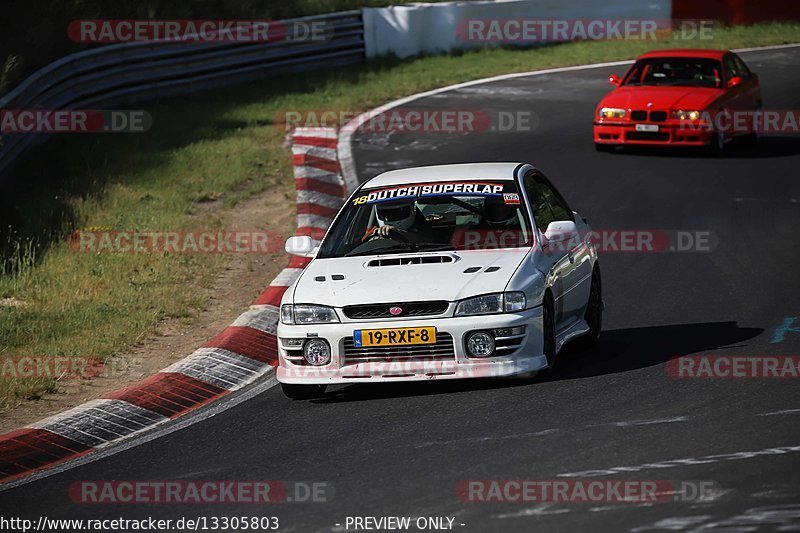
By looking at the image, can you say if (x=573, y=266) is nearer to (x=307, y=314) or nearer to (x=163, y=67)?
(x=307, y=314)

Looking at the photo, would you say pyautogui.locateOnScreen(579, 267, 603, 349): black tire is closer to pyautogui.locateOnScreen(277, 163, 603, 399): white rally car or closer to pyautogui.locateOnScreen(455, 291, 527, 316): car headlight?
pyautogui.locateOnScreen(277, 163, 603, 399): white rally car

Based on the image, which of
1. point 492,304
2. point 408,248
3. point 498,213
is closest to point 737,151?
point 498,213

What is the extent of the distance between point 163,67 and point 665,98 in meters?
8.31

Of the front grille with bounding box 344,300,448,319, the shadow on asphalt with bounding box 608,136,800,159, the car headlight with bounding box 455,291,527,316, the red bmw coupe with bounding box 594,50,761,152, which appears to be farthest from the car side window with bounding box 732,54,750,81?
the front grille with bounding box 344,300,448,319

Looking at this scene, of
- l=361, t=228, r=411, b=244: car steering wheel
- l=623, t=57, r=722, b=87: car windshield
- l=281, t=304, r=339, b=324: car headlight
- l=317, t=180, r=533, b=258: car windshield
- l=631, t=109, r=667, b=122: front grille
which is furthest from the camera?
l=623, t=57, r=722, b=87: car windshield

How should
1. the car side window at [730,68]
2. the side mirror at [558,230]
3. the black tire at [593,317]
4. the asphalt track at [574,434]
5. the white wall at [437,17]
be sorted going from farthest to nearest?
1. the white wall at [437,17]
2. the car side window at [730,68]
3. the black tire at [593,317]
4. the side mirror at [558,230]
5. the asphalt track at [574,434]

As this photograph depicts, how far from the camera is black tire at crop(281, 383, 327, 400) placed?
8227 millimetres

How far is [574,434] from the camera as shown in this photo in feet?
22.5

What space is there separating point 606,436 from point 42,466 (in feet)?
10.1

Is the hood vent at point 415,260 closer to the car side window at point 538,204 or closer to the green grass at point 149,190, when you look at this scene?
the car side window at point 538,204

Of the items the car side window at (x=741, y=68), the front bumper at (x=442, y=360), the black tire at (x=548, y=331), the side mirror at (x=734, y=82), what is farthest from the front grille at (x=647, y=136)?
the front bumper at (x=442, y=360)

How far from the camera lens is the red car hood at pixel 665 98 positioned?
56.9 ft

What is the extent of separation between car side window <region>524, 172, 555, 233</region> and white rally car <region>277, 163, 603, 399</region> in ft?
0.05

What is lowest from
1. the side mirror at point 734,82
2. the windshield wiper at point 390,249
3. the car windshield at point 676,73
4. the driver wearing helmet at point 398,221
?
the windshield wiper at point 390,249
